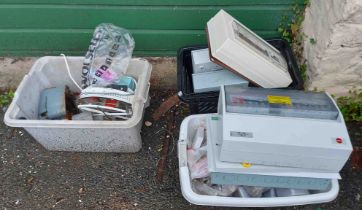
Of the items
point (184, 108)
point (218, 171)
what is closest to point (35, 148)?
point (184, 108)

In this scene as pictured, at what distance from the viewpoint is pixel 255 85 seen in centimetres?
189

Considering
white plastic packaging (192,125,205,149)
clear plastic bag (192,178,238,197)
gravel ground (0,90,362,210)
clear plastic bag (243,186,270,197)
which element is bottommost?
gravel ground (0,90,362,210)

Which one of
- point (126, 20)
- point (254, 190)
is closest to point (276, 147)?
point (254, 190)

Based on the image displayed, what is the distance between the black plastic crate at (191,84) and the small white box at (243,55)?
0.39ft

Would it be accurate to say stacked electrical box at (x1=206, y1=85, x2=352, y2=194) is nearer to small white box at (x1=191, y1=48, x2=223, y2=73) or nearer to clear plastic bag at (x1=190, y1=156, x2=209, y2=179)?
clear plastic bag at (x1=190, y1=156, x2=209, y2=179)

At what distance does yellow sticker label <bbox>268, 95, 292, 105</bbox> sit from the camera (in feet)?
5.46

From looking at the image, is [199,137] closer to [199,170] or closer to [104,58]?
[199,170]

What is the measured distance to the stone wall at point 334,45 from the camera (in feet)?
5.65

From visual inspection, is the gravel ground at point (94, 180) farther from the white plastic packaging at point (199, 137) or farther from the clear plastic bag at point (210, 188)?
the white plastic packaging at point (199, 137)

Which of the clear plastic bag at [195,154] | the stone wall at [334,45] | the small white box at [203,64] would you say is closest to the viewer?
the stone wall at [334,45]

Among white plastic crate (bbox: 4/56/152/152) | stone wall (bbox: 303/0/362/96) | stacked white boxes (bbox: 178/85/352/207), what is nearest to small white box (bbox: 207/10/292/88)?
stacked white boxes (bbox: 178/85/352/207)

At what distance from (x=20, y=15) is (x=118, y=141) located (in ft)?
3.33

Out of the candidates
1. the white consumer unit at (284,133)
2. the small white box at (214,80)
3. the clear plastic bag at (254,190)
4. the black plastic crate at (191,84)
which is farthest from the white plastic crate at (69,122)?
the clear plastic bag at (254,190)

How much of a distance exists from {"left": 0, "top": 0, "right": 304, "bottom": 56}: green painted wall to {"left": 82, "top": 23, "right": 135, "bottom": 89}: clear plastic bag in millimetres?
127
